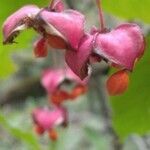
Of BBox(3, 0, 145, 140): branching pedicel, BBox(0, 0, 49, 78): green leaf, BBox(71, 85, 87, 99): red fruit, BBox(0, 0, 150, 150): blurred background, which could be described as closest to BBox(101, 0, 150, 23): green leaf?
BBox(0, 0, 150, 150): blurred background

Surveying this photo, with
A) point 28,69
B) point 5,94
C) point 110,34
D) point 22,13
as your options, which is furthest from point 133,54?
point 28,69

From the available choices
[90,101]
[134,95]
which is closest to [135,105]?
[134,95]

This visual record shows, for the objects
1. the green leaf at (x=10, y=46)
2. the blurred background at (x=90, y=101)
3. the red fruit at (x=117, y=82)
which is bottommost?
the blurred background at (x=90, y=101)

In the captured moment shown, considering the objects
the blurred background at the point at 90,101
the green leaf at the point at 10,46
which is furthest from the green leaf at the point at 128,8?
the green leaf at the point at 10,46

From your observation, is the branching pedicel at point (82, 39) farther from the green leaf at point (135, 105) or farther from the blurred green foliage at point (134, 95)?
the green leaf at point (135, 105)

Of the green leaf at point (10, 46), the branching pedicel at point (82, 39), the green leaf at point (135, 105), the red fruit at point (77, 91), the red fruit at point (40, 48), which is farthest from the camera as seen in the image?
the red fruit at point (77, 91)

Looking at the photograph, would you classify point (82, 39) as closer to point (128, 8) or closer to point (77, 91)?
point (128, 8)

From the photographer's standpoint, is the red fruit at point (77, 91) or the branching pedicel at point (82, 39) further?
the red fruit at point (77, 91)
